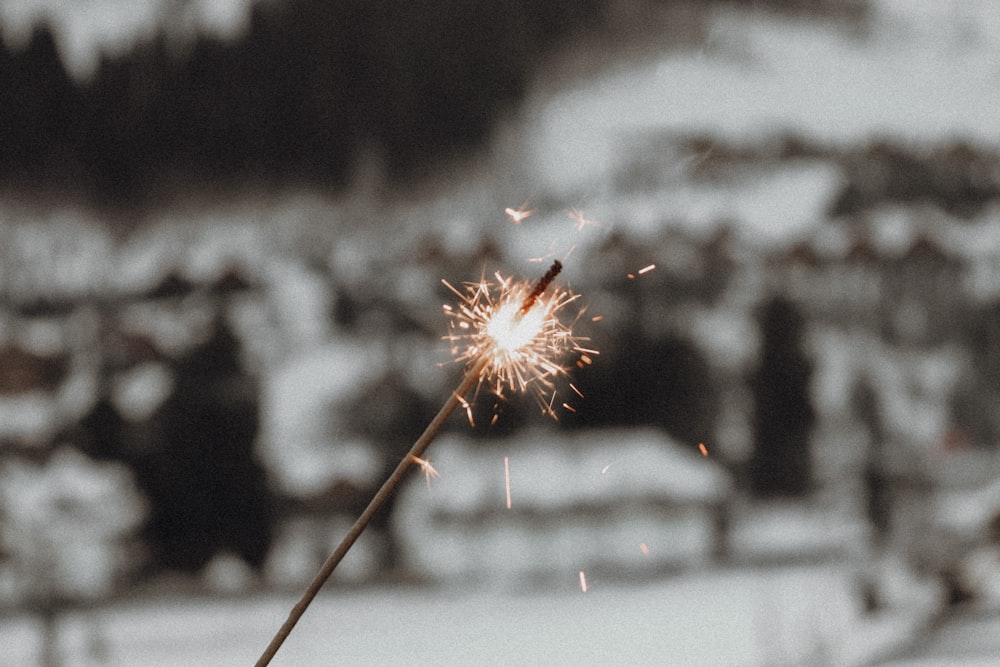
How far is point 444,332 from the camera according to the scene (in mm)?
1010

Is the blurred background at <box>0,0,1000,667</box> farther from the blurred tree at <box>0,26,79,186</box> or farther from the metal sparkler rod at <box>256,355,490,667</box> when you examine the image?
the metal sparkler rod at <box>256,355,490,667</box>

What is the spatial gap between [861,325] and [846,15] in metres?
0.41

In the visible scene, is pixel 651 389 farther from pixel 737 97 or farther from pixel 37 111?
pixel 37 111

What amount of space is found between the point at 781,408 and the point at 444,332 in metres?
0.45

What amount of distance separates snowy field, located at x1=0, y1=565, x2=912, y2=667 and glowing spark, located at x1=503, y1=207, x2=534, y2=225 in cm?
47

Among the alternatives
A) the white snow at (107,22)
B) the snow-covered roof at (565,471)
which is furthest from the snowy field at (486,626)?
the white snow at (107,22)

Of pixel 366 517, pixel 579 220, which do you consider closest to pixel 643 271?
pixel 579 220

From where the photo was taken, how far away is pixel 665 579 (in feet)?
3.41

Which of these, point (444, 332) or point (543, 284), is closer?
point (543, 284)

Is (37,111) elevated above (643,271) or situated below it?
above

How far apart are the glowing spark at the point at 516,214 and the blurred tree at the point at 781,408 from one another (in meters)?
0.33

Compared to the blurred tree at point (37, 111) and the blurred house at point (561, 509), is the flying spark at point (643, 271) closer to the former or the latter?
the blurred house at point (561, 509)

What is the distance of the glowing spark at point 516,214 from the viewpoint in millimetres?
1028

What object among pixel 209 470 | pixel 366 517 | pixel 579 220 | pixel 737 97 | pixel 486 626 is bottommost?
pixel 486 626
